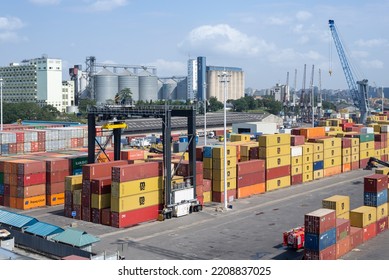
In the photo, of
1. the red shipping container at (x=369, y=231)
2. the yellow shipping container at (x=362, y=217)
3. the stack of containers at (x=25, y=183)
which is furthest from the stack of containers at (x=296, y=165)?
the stack of containers at (x=25, y=183)

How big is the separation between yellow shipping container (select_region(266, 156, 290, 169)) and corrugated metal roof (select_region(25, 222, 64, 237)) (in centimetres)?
2333

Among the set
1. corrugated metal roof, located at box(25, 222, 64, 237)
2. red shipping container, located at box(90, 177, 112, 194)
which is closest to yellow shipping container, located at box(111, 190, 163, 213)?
red shipping container, located at box(90, 177, 112, 194)

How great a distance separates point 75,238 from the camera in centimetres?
2742

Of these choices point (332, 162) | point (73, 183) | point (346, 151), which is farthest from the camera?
point (346, 151)

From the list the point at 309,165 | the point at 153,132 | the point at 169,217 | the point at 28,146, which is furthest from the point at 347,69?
the point at 169,217

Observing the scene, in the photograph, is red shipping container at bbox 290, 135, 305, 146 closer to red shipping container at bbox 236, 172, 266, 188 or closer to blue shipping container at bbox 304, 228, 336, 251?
red shipping container at bbox 236, 172, 266, 188

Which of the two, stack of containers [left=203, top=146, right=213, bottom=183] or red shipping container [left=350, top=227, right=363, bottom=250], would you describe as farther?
stack of containers [left=203, top=146, right=213, bottom=183]

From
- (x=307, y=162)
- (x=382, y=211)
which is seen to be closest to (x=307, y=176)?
(x=307, y=162)

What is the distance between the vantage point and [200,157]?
1780 inches

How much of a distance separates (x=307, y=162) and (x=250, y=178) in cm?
993

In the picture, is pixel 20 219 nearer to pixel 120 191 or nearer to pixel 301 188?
pixel 120 191

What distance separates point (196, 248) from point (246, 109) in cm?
16200

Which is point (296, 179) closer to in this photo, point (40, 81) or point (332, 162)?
point (332, 162)

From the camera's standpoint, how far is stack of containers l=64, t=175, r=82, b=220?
37.0 m
